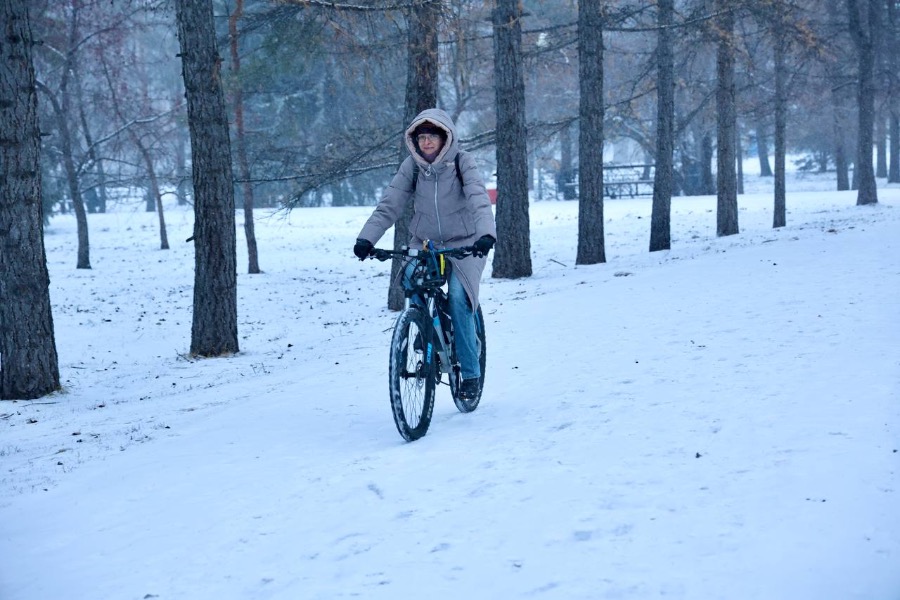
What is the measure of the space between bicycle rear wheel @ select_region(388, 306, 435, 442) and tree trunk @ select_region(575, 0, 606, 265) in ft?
41.1

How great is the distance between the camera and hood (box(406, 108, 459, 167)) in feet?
19.5

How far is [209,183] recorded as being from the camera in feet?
36.7

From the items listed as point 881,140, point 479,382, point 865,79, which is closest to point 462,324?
point 479,382

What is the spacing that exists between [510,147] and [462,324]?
10353 millimetres

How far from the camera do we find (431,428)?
20.9 ft

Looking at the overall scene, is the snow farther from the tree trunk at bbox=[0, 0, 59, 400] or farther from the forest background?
the forest background

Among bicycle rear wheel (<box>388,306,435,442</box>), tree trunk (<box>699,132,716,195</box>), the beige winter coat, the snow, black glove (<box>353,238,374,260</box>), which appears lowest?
the snow

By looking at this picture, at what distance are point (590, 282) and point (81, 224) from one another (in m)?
17.2

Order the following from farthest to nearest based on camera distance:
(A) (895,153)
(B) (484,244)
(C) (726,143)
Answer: (A) (895,153) → (C) (726,143) → (B) (484,244)

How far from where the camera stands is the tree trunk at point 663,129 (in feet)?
64.6

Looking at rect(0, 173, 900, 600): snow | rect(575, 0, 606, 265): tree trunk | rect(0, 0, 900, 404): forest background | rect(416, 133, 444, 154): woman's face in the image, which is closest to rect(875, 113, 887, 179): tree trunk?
rect(0, 0, 900, 404): forest background

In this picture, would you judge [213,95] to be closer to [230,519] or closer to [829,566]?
[230,519]

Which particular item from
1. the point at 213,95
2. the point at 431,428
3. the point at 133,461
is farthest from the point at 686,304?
the point at 133,461

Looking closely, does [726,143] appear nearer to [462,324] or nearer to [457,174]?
[457,174]
